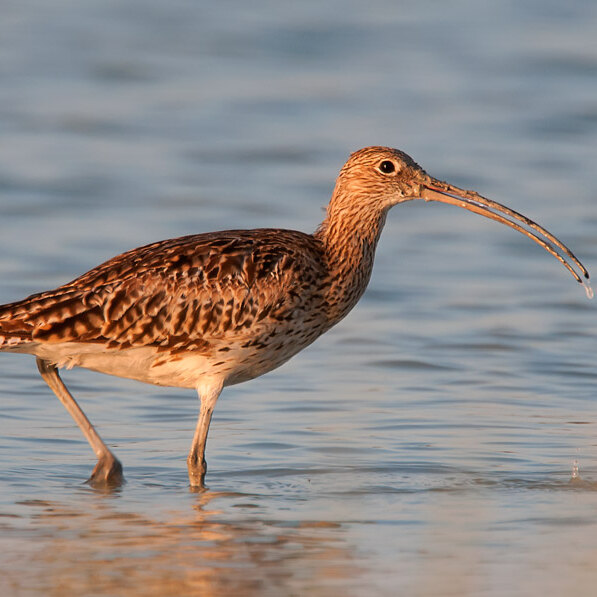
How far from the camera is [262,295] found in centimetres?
1102

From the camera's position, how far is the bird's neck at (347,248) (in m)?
11.6

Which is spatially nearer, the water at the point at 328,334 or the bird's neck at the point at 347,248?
the water at the point at 328,334

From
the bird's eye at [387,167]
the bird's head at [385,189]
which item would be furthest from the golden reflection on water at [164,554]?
the bird's eye at [387,167]

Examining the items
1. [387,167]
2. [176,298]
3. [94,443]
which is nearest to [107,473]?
[94,443]

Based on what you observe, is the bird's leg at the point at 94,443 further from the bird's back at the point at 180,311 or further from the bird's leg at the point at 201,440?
the bird's leg at the point at 201,440

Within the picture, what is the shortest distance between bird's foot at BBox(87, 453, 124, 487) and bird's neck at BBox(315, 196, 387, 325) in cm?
193

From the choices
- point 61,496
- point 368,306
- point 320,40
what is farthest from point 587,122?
point 61,496

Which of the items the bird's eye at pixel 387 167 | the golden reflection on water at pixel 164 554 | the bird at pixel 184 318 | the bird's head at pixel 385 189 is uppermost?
the bird's eye at pixel 387 167

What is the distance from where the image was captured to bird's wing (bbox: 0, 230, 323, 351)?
10859 mm

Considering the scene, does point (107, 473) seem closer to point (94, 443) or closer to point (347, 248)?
point (94, 443)

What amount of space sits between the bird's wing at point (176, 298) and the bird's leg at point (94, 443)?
2.24ft

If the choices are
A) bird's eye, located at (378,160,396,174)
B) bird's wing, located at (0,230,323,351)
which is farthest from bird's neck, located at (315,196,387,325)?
bird's wing, located at (0,230,323,351)

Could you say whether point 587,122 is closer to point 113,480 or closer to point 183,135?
point 183,135

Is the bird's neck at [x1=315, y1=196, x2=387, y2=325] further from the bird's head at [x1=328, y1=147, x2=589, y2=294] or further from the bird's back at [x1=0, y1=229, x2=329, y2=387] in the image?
the bird's back at [x1=0, y1=229, x2=329, y2=387]
